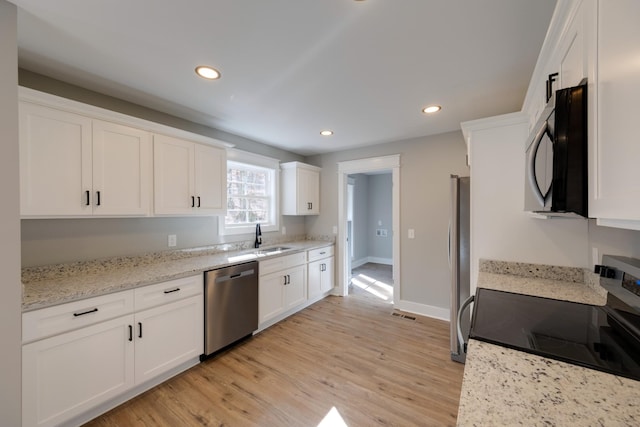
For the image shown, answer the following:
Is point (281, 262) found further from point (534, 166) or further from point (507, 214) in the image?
point (534, 166)

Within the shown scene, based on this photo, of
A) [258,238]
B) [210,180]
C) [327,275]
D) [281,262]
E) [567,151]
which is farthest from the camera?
[327,275]

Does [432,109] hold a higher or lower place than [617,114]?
higher

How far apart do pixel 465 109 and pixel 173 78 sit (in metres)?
2.75

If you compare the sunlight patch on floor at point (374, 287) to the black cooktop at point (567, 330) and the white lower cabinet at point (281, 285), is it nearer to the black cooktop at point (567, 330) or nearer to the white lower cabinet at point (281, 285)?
the white lower cabinet at point (281, 285)

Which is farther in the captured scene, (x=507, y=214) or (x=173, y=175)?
(x=173, y=175)

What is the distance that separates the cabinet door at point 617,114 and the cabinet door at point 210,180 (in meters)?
2.84

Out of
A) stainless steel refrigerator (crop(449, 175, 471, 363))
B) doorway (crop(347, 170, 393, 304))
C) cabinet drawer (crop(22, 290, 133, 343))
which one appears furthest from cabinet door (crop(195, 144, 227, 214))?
doorway (crop(347, 170, 393, 304))

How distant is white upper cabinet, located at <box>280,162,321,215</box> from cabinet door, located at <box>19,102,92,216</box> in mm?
2464

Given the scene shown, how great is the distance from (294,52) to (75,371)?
2.52 m

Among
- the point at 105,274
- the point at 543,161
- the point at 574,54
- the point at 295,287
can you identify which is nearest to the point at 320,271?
the point at 295,287

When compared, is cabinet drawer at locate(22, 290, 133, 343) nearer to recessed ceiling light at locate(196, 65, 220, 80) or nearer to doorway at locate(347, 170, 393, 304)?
recessed ceiling light at locate(196, 65, 220, 80)

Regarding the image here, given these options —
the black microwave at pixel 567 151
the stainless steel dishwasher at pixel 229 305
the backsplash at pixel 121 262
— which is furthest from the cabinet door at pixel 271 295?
the black microwave at pixel 567 151

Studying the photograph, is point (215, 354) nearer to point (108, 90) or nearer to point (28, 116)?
point (28, 116)

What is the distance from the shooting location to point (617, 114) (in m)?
0.65
